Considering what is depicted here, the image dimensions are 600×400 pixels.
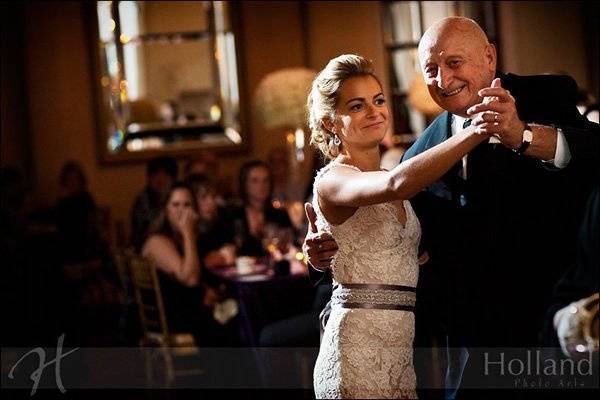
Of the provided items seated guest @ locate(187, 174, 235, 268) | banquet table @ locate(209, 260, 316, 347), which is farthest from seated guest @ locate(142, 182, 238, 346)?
seated guest @ locate(187, 174, 235, 268)

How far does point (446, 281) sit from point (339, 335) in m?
0.38

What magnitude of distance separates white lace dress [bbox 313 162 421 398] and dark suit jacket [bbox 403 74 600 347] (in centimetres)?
17

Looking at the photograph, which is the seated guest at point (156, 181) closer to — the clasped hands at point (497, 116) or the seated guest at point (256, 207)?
the seated guest at point (256, 207)

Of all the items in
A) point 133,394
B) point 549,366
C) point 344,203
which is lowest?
point 133,394

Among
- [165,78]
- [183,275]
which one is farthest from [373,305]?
[165,78]

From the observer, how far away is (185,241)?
6.02m

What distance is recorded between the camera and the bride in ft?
9.22

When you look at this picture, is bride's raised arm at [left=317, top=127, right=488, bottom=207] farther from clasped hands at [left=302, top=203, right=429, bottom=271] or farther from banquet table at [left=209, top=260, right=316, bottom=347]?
banquet table at [left=209, top=260, right=316, bottom=347]

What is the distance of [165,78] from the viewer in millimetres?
10156

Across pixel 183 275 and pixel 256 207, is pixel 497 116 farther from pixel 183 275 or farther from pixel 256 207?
pixel 256 207

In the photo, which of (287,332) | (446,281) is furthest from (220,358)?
(446,281)

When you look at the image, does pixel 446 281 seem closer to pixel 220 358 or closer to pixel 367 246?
pixel 367 246

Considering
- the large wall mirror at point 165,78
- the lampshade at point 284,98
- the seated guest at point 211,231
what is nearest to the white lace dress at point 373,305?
the seated guest at point 211,231

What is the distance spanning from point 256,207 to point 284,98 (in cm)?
226
